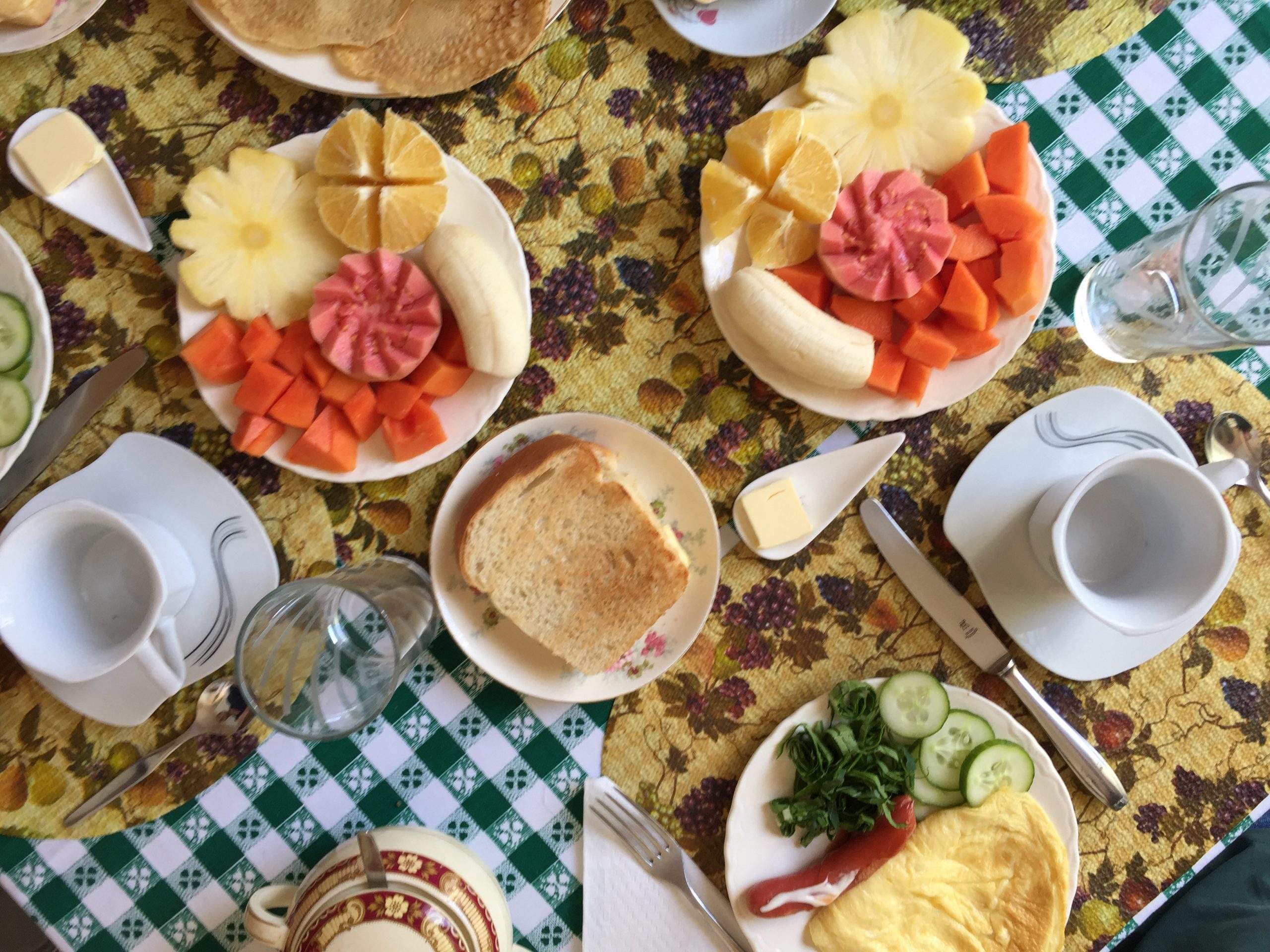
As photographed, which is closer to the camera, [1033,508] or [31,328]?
[31,328]

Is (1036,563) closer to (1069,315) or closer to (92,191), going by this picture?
(1069,315)

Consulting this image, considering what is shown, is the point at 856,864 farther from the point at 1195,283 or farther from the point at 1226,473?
the point at 1195,283

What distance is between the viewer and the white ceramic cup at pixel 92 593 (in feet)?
4.09

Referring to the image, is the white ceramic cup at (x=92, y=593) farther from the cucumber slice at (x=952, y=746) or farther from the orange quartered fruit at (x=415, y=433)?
the cucumber slice at (x=952, y=746)

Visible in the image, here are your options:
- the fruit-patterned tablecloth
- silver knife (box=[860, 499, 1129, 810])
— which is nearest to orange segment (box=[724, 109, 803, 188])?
the fruit-patterned tablecloth

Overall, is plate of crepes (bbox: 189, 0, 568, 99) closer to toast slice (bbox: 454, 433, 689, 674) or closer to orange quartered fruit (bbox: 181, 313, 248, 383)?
orange quartered fruit (bbox: 181, 313, 248, 383)

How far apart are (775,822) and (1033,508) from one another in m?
0.72

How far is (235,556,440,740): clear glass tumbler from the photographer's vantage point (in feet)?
4.26

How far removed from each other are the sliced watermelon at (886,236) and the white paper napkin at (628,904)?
39.5 inches

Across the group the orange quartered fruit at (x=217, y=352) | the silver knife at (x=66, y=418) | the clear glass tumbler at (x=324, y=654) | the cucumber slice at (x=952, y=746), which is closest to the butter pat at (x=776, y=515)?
the cucumber slice at (x=952, y=746)

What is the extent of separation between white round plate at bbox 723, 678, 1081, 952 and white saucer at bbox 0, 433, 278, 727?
35.7 inches

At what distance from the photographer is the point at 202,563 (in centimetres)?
144

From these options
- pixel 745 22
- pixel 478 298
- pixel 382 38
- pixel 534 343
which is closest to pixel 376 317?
pixel 478 298

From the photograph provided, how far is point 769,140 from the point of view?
4.61ft
